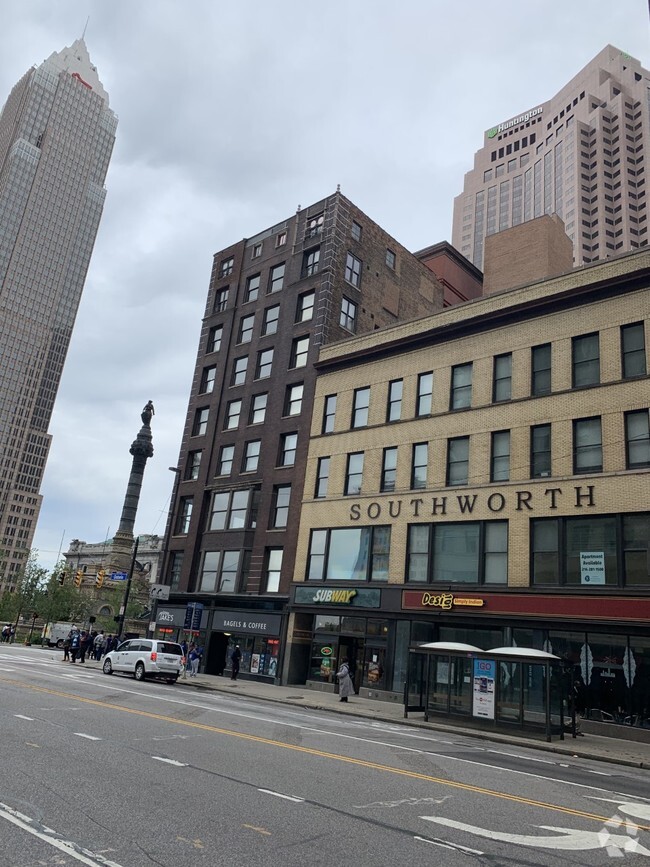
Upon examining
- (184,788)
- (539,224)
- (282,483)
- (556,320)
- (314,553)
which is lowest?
(184,788)

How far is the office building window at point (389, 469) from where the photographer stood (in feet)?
105

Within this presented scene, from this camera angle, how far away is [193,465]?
4403 cm

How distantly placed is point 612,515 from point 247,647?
20.1m

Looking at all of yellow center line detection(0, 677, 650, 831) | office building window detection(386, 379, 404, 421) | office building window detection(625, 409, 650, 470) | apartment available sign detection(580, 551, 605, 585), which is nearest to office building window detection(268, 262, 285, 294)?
office building window detection(386, 379, 404, 421)

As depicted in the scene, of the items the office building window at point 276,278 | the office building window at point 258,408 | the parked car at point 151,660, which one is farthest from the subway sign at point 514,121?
the parked car at point 151,660

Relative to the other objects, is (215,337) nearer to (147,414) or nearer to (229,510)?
(229,510)

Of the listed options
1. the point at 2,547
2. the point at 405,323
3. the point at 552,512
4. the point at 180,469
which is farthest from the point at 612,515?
the point at 2,547

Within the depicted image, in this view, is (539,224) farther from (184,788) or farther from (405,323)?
(184,788)

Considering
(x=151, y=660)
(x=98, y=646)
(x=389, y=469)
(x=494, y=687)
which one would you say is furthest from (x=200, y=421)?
(x=494, y=687)

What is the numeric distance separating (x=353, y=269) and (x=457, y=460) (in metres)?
16.8

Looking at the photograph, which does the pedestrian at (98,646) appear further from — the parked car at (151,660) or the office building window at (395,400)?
the office building window at (395,400)

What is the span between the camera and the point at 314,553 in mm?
34312

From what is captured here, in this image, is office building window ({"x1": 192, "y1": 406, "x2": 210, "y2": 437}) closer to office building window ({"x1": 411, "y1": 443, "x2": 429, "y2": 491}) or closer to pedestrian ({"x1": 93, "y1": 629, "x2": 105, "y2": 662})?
pedestrian ({"x1": 93, "y1": 629, "x2": 105, "y2": 662})

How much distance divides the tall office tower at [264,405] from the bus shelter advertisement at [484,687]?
14156 mm
